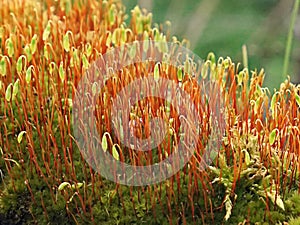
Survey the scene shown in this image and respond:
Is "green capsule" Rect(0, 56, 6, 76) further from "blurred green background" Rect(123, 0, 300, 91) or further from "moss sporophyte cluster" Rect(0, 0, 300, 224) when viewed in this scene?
"blurred green background" Rect(123, 0, 300, 91)

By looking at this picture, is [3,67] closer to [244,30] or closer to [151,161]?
[151,161]

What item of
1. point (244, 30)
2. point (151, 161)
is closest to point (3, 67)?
point (151, 161)

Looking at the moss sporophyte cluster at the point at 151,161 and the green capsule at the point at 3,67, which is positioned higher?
the green capsule at the point at 3,67

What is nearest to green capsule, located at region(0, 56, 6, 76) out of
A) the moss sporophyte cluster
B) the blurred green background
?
the moss sporophyte cluster

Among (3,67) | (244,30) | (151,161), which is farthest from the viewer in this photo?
(244,30)

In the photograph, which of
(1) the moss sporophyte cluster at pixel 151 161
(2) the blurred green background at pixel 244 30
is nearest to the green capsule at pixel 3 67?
(1) the moss sporophyte cluster at pixel 151 161

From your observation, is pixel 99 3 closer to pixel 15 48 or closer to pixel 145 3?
pixel 15 48

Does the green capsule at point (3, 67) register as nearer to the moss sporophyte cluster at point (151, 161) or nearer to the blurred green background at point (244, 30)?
the moss sporophyte cluster at point (151, 161)

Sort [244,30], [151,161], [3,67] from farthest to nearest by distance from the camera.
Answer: [244,30] → [3,67] → [151,161]
